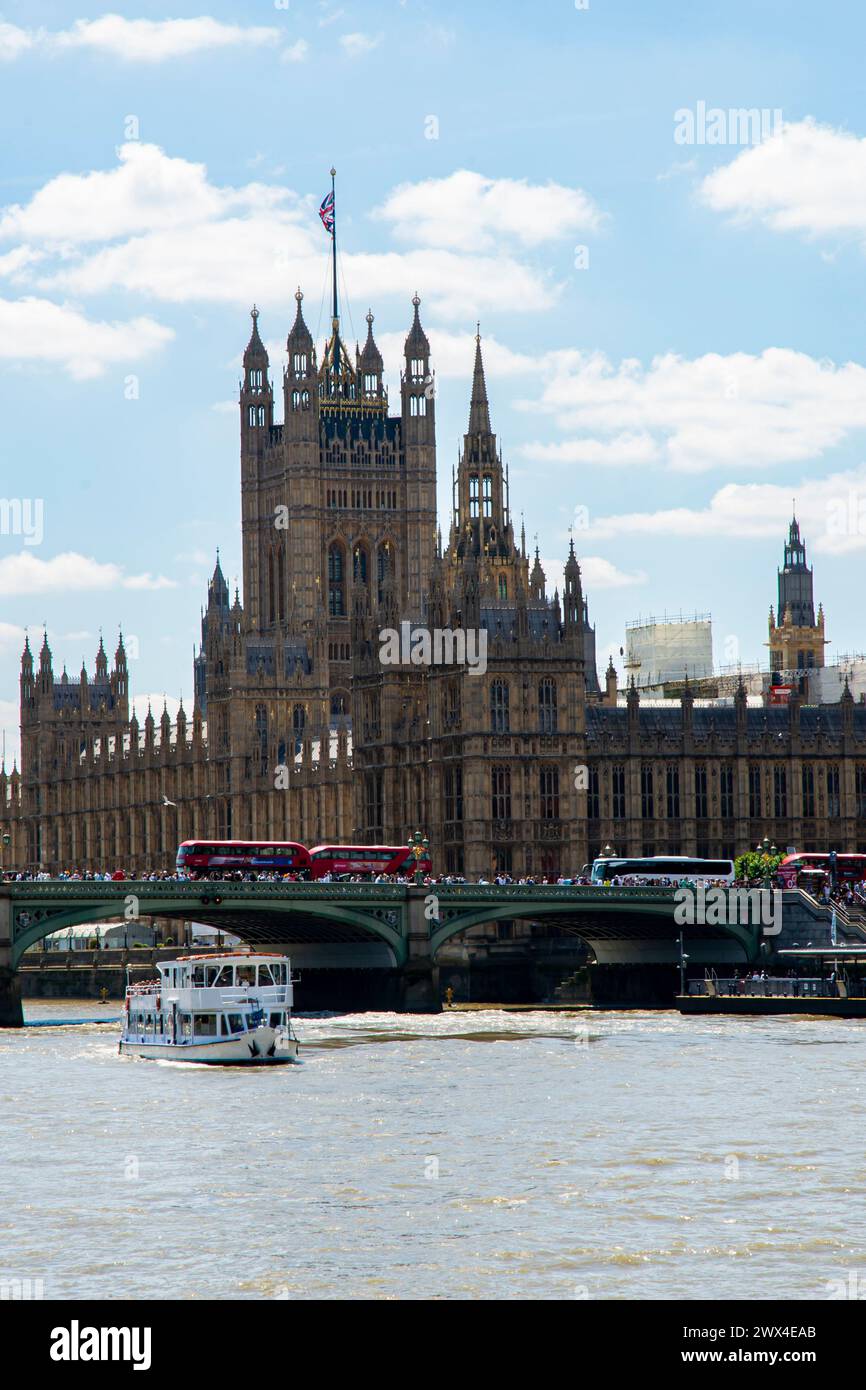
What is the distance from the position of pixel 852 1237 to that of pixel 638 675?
485ft

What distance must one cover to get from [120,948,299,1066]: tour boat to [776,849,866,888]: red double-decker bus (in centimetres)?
3500

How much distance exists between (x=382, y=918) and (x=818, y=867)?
28.8 meters

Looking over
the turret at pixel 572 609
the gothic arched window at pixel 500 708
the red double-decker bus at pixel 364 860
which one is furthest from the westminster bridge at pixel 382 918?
the turret at pixel 572 609

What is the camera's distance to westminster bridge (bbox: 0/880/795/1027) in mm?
103000

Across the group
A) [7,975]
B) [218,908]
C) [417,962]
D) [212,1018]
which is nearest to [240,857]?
[417,962]

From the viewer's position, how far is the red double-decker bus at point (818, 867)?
121625 mm

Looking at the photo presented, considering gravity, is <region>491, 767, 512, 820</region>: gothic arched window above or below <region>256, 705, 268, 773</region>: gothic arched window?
below

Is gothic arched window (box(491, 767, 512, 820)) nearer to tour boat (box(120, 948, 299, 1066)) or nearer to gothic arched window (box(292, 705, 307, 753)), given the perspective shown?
→ tour boat (box(120, 948, 299, 1066))

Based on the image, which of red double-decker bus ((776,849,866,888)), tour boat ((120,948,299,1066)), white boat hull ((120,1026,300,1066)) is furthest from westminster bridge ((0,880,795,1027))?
white boat hull ((120,1026,300,1066))

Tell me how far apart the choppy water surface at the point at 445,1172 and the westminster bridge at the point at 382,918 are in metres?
13.7

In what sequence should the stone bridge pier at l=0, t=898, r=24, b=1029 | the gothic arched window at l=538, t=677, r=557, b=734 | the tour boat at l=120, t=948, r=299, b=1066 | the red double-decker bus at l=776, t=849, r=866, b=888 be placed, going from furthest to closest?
the gothic arched window at l=538, t=677, r=557, b=734, the red double-decker bus at l=776, t=849, r=866, b=888, the stone bridge pier at l=0, t=898, r=24, b=1029, the tour boat at l=120, t=948, r=299, b=1066

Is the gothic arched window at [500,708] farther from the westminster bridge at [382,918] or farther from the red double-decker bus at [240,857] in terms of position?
the red double-decker bus at [240,857]

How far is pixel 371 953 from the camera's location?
384 feet
